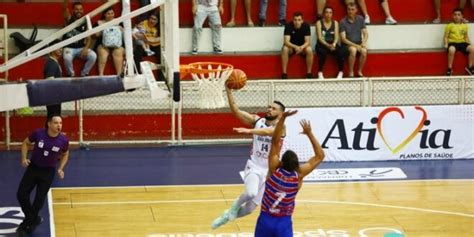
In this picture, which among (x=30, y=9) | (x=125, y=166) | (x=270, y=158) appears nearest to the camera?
(x=270, y=158)

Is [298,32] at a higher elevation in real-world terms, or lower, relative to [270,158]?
higher

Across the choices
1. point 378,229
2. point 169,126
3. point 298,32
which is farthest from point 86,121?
point 378,229

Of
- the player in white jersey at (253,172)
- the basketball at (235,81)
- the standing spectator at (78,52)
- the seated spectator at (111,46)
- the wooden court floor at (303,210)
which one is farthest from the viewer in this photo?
the seated spectator at (111,46)

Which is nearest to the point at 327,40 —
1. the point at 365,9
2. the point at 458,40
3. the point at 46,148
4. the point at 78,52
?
the point at 365,9

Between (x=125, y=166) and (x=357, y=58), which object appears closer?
(x=125, y=166)

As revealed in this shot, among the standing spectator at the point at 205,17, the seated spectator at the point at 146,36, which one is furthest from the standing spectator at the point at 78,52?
the standing spectator at the point at 205,17

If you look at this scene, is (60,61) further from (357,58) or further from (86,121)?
(357,58)

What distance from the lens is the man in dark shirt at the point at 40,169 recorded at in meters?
14.2

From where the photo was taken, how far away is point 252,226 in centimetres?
1486

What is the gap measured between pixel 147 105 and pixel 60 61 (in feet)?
6.97

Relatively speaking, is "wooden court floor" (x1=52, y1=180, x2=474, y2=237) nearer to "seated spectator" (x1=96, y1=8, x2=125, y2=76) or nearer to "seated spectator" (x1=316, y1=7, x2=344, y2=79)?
"seated spectator" (x1=96, y1=8, x2=125, y2=76)

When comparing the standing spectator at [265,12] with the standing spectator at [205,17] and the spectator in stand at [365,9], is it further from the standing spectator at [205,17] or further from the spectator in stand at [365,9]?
the standing spectator at [205,17]

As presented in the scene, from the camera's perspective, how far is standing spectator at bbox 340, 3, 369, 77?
2192cm

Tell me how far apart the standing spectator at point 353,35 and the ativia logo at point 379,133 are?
2.97 meters
